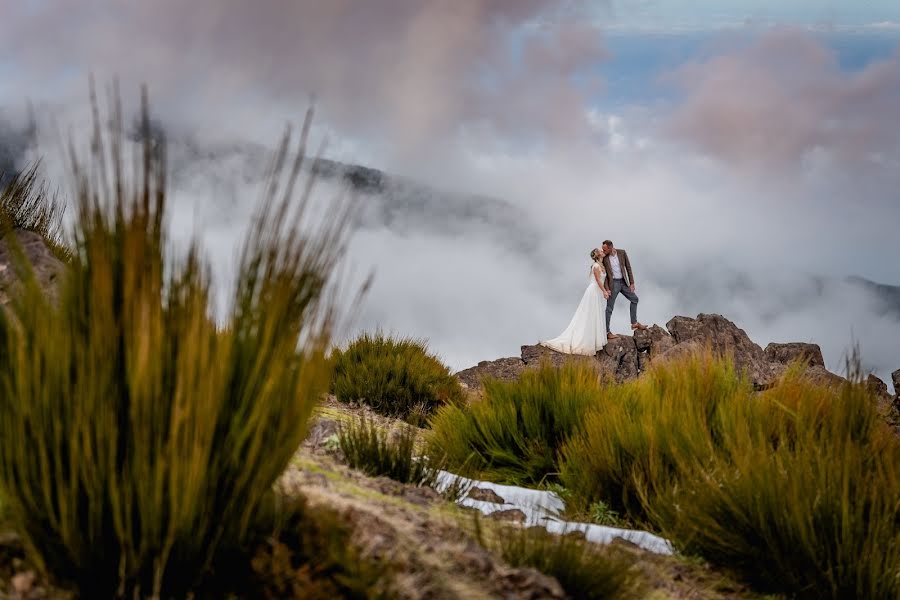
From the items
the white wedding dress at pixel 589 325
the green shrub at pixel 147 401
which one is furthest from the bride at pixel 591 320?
the green shrub at pixel 147 401

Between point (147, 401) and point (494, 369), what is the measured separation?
1318 centimetres

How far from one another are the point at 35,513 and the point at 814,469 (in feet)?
11.8

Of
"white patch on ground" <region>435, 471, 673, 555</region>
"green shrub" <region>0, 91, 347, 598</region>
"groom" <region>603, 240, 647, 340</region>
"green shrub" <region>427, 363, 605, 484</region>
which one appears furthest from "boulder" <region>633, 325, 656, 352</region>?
"green shrub" <region>0, 91, 347, 598</region>

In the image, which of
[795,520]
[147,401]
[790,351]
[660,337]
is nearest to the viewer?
[147,401]

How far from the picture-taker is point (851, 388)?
16.3ft

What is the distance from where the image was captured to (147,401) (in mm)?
2229

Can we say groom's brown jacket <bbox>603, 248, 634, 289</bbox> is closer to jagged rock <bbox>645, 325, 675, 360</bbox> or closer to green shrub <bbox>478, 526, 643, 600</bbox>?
jagged rock <bbox>645, 325, 675, 360</bbox>

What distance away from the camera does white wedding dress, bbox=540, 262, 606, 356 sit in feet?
56.4

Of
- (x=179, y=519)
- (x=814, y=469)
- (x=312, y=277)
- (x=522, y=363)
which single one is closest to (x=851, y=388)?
(x=814, y=469)

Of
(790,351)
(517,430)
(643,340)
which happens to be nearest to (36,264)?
(517,430)

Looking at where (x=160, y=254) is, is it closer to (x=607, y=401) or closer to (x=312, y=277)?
(x=312, y=277)

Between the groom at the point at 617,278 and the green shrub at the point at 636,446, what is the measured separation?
38.0 feet

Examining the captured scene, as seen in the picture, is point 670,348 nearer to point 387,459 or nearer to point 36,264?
point 387,459

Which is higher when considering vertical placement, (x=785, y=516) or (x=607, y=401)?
(x=607, y=401)
